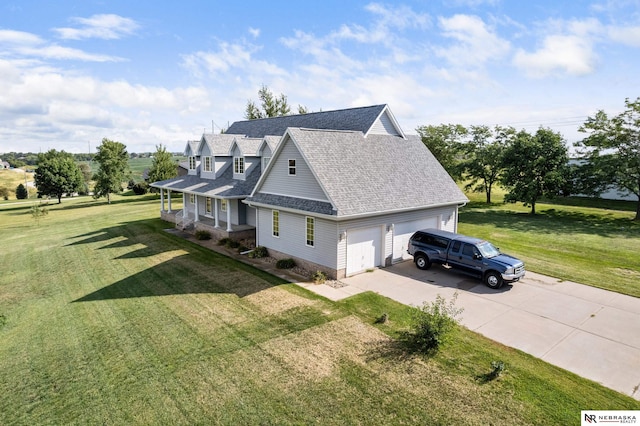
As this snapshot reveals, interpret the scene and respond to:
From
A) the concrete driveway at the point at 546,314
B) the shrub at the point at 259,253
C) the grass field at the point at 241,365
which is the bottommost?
the grass field at the point at 241,365

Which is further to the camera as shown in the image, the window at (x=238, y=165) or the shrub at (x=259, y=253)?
the window at (x=238, y=165)

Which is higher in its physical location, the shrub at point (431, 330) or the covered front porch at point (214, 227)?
the covered front porch at point (214, 227)

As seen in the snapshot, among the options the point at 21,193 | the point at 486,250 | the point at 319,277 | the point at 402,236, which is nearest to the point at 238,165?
the point at 319,277

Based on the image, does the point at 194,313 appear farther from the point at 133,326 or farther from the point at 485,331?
the point at 485,331

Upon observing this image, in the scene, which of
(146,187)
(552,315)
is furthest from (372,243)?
(146,187)

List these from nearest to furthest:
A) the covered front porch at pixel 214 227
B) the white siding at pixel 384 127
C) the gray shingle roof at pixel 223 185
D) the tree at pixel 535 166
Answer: the white siding at pixel 384 127, the covered front porch at pixel 214 227, the gray shingle roof at pixel 223 185, the tree at pixel 535 166

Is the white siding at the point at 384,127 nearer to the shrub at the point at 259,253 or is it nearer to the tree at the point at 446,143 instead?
the shrub at the point at 259,253

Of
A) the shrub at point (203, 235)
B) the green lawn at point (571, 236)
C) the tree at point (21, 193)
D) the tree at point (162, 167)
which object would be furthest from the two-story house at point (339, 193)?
the tree at point (21, 193)

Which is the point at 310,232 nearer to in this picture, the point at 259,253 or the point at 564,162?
the point at 259,253
